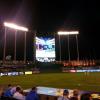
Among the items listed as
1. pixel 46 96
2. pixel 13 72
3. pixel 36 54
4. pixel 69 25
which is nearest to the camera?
pixel 46 96

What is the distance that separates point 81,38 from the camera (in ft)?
280

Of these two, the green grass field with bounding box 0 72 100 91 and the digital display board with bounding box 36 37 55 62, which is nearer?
the green grass field with bounding box 0 72 100 91

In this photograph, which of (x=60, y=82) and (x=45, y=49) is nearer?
(x=60, y=82)

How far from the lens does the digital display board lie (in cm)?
5722

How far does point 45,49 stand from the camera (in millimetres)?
57312

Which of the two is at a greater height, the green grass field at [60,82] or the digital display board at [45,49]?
the digital display board at [45,49]

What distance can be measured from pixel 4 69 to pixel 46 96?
4112 centimetres

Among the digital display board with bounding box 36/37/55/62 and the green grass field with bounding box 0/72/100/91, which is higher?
the digital display board with bounding box 36/37/55/62

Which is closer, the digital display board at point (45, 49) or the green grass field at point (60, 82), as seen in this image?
the green grass field at point (60, 82)

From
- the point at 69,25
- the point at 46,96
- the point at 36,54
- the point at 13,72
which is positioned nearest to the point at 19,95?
the point at 46,96

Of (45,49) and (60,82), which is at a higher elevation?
(45,49)

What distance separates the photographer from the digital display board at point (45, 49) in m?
57.2

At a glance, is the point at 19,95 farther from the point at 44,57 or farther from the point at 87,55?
the point at 87,55

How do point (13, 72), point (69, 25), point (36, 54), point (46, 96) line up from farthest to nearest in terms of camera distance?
point (69, 25)
point (36, 54)
point (13, 72)
point (46, 96)
